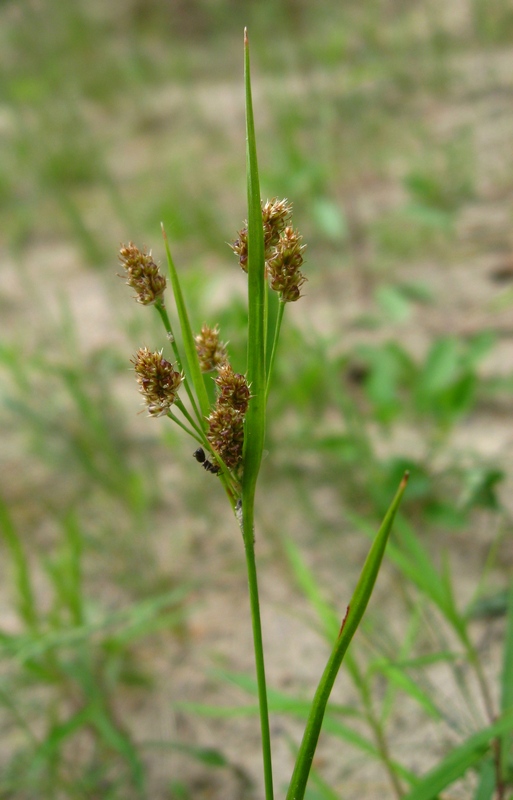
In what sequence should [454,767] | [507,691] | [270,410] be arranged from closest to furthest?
[454,767] → [507,691] → [270,410]

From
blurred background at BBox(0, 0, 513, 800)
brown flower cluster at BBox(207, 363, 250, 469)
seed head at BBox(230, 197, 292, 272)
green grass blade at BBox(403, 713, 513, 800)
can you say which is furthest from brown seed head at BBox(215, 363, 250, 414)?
blurred background at BBox(0, 0, 513, 800)

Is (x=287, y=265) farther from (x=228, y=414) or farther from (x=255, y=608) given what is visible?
(x=255, y=608)

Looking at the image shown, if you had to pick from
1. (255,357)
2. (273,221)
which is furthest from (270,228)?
(255,357)

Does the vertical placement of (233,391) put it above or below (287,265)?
below

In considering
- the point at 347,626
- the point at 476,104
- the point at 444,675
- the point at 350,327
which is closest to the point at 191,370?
the point at 347,626

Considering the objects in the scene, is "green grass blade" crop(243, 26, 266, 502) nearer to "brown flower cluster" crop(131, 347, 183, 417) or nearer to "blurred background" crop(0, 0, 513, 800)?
"brown flower cluster" crop(131, 347, 183, 417)

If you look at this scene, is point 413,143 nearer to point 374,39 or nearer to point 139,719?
point 374,39
